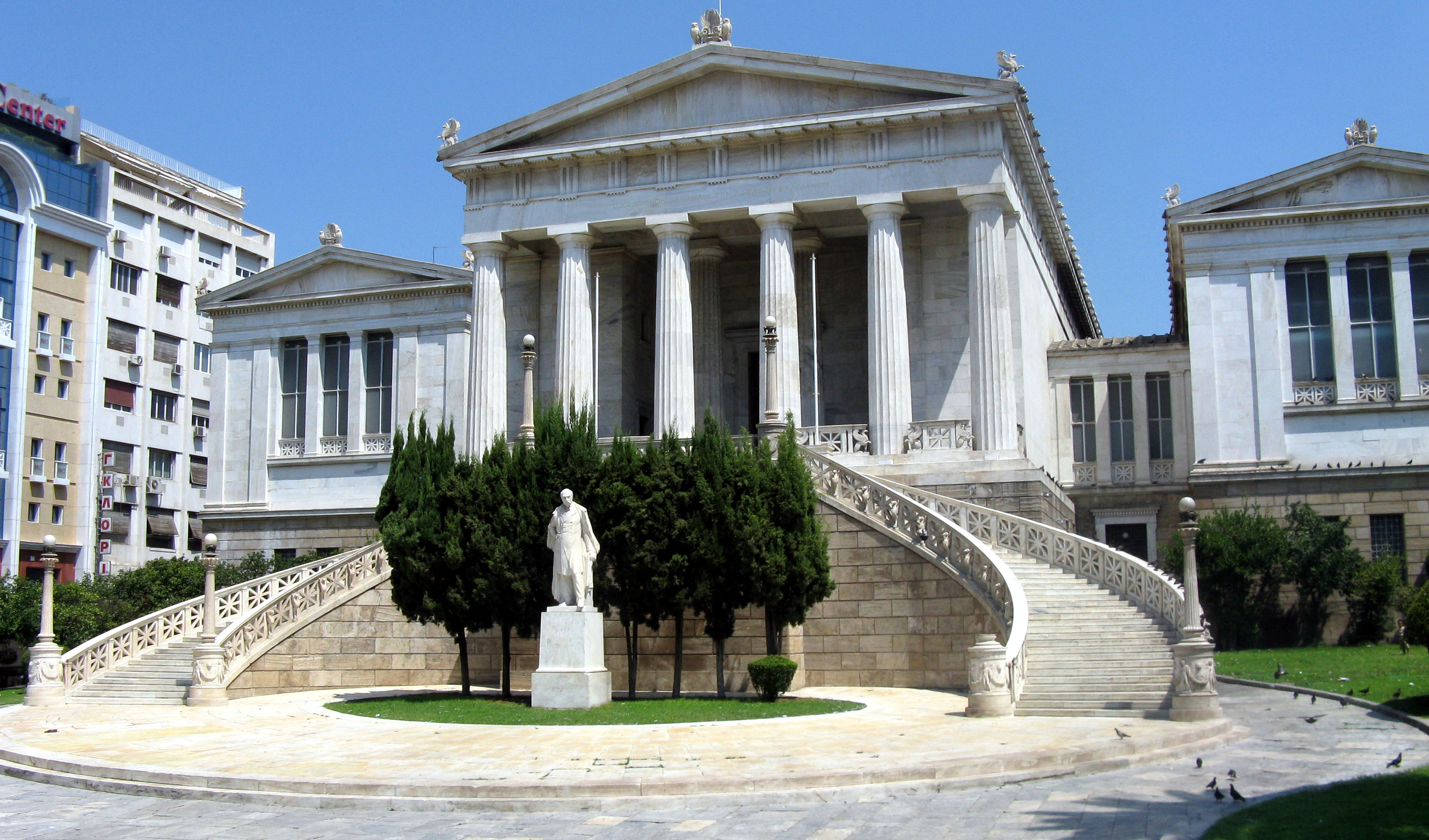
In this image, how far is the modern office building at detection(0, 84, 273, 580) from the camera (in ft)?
198

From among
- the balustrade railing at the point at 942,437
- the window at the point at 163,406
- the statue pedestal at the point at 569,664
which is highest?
the window at the point at 163,406

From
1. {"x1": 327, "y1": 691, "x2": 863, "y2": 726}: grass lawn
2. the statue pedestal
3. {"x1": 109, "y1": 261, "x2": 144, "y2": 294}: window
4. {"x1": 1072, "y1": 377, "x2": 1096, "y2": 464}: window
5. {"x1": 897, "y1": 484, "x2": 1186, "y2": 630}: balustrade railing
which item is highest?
{"x1": 109, "y1": 261, "x2": 144, "y2": 294}: window

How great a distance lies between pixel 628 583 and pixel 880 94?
18.1 m

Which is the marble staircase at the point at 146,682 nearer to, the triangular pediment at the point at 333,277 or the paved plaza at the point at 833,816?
the paved plaza at the point at 833,816

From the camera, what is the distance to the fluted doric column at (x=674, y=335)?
38250 mm

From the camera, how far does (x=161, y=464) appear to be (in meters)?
70.9

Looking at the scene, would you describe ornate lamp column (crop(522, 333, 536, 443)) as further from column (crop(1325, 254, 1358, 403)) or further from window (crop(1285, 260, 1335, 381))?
column (crop(1325, 254, 1358, 403))

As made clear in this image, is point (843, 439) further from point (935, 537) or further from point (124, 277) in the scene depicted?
point (124, 277)

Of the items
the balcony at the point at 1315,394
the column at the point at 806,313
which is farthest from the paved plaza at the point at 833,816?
the column at the point at 806,313

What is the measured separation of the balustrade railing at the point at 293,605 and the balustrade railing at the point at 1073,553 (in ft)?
40.7

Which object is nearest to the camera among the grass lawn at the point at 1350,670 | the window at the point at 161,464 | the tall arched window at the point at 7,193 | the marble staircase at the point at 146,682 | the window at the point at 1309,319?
the grass lawn at the point at 1350,670

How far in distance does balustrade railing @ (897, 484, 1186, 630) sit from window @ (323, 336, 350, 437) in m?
24.5

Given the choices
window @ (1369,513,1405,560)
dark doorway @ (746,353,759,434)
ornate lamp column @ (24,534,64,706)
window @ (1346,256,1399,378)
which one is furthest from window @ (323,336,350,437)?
window @ (1369,513,1405,560)

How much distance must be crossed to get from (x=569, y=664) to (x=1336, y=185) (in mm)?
27349
